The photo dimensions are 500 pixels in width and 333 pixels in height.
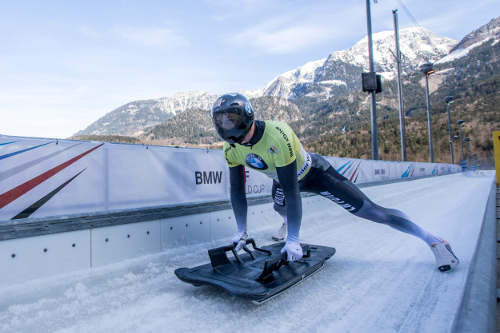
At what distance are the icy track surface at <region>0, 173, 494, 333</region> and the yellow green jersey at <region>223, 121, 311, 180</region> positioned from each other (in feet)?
3.09

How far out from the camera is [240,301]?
6.43ft

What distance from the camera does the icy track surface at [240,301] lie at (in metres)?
1.66

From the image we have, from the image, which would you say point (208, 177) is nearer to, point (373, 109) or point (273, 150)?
point (273, 150)

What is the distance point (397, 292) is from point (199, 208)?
7.48 feet

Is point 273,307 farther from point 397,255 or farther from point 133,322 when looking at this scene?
point 397,255

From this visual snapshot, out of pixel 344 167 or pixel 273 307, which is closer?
pixel 273 307

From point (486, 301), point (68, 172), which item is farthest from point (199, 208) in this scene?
point (486, 301)

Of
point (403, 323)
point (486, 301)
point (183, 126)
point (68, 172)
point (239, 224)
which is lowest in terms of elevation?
point (403, 323)

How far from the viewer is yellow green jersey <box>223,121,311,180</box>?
7.78ft

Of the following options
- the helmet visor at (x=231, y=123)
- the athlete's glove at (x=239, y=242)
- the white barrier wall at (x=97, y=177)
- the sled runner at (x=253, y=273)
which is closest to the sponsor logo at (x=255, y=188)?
the white barrier wall at (x=97, y=177)

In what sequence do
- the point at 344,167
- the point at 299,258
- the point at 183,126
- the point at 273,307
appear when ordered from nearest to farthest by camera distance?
the point at 273,307 < the point at 299,258 < the point at 344,167 < the point at 183,126

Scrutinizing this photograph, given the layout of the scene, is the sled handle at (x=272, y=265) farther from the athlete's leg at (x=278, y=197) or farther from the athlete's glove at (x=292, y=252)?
the athlete's leg at (x=278, y=197)

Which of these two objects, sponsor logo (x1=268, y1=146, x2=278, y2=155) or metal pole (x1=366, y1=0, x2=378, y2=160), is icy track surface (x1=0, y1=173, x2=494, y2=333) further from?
metal pole (x1=366, y1=0, x2=378, y2=160)

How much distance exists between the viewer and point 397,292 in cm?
206
